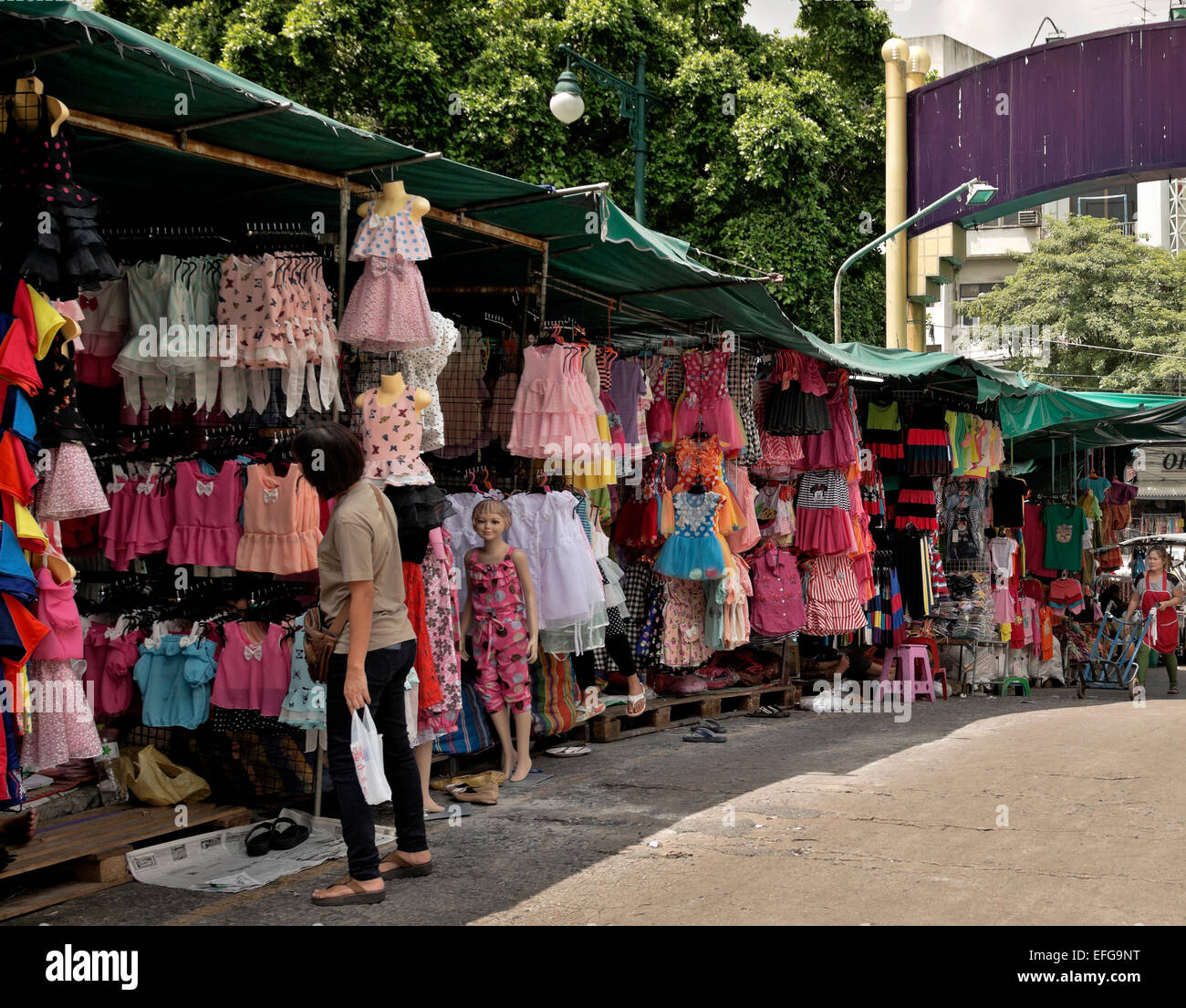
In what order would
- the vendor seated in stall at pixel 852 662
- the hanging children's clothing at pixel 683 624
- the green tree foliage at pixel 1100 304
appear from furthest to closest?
the green tree foliage at pixel 1100 304 → the vendor seated in stall at pixel 852 662 → the hanging children's clothing at pixel 683 624

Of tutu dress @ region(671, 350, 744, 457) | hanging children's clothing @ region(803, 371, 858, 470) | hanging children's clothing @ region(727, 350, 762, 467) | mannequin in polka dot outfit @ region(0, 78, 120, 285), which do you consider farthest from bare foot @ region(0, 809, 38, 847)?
hanging children's clothing @ region(803, 371, 858, 470)

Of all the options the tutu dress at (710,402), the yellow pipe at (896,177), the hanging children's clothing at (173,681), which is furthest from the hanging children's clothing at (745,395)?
the yellow pipe at (896,177)

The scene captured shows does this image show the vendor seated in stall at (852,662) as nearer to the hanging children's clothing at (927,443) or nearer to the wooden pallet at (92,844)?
the hanging children's clothing at (927,443)

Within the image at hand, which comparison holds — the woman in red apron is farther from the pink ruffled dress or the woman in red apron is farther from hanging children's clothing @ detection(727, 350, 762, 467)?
the pink ruffled dress

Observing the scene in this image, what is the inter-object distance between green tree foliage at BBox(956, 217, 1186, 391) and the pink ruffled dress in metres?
26.3

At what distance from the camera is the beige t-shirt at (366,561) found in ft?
16.4

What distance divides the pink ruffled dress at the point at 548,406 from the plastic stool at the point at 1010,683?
23.8 feet

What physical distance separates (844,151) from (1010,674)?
478 inches

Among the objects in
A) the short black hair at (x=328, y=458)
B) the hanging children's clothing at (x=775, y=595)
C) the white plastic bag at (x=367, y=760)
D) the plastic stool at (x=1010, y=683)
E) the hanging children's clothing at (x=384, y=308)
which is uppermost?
the hanging children's clothing at (x=384, y=308)

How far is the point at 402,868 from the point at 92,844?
1.39 m

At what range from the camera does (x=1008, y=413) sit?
505 inches

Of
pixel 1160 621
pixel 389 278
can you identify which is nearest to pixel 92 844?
pixel 389 278

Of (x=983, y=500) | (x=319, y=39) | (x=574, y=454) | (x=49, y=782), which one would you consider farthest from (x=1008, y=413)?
(x=319, y=39)
